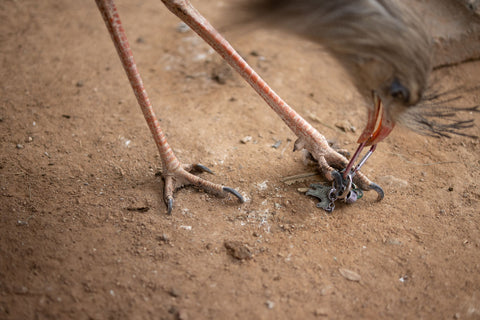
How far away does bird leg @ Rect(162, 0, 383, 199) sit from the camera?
2268mm

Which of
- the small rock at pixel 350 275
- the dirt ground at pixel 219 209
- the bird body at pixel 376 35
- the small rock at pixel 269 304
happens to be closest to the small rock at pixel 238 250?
the dirt ground at pixel 219 209

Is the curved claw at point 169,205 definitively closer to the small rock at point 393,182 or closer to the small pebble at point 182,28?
the small rock at point 393,182

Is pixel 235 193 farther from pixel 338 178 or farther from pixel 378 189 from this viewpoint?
pixel 378 189

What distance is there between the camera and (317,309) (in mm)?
1766

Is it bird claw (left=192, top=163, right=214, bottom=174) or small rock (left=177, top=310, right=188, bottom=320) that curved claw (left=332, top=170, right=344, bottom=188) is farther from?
small rock (left=177, top=310, right=188, bottom=320)

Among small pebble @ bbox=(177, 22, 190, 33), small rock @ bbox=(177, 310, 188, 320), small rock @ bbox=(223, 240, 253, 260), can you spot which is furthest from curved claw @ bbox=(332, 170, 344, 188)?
small pebble @ bbox=(177, 22, 190, 33)

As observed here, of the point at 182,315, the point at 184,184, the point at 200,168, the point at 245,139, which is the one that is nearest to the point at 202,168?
the point at 200,168

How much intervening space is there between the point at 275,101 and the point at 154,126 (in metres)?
0.82

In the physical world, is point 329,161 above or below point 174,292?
above

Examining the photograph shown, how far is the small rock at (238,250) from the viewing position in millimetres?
1970

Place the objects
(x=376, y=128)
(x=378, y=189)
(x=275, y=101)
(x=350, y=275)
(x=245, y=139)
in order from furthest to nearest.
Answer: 1. (x=245, y=139)
2. (x=275, y=101)
3. (x=378, y=189)
4. (x=376, y=128)
5. (x=350, y=275)

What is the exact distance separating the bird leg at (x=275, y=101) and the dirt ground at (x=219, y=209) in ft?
0.73

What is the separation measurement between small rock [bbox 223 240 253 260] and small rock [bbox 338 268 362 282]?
20.5 inches

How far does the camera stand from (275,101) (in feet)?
7.56
